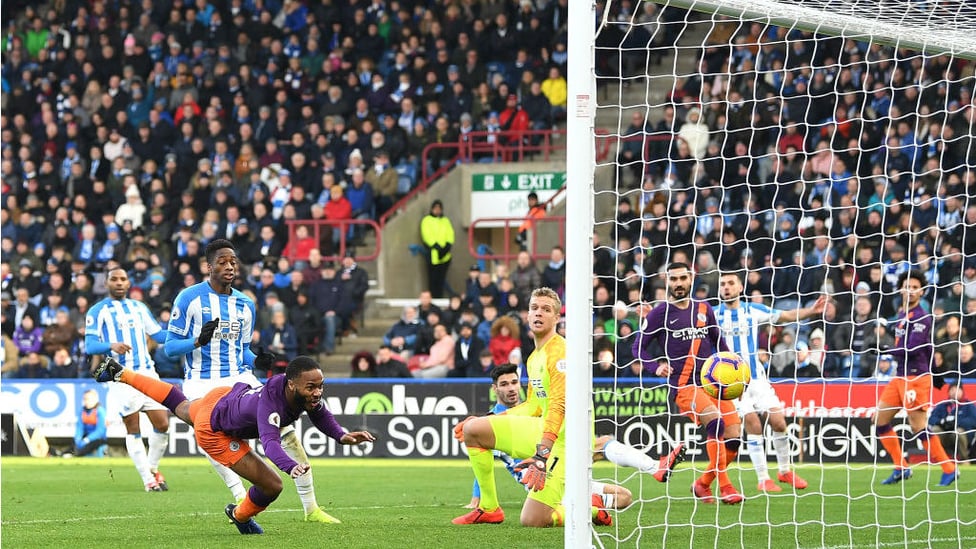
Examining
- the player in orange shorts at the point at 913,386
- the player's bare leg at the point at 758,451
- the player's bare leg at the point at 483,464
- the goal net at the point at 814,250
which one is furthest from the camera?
the player in orange shorts at the point at 913,386

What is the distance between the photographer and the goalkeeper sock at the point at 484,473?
8.68m

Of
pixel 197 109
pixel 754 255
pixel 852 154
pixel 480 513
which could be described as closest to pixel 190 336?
pixel 480 513

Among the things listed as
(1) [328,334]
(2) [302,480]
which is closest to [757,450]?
Result: (2) [302,480]

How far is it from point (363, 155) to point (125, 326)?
9807mm

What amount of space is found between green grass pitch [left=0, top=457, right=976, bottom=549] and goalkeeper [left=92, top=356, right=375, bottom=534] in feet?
1.00

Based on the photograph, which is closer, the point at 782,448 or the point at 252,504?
the point at 252,504

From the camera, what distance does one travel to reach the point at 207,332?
29.9 ft

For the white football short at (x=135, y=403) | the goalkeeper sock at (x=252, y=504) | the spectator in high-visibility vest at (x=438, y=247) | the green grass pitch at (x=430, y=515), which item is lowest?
the green grass pitch at (x=430, y=515)

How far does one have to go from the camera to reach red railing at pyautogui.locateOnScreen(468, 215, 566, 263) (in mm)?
19562

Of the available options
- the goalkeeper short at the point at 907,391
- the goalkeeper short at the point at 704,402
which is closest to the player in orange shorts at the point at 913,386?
the goalkeeper short at the point at 907,391

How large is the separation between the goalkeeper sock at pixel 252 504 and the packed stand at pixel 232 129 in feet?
33.4

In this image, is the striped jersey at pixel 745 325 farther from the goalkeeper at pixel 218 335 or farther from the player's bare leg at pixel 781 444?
the goalkeeper at pixel 218 335

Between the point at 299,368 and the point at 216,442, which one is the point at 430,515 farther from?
the point at 299,368

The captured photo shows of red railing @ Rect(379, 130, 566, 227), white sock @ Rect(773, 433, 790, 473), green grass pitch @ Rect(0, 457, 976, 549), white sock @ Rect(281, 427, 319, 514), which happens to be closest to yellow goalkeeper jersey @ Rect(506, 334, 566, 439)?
green grass pitch @ Rect(0, 457, 976, 549)
